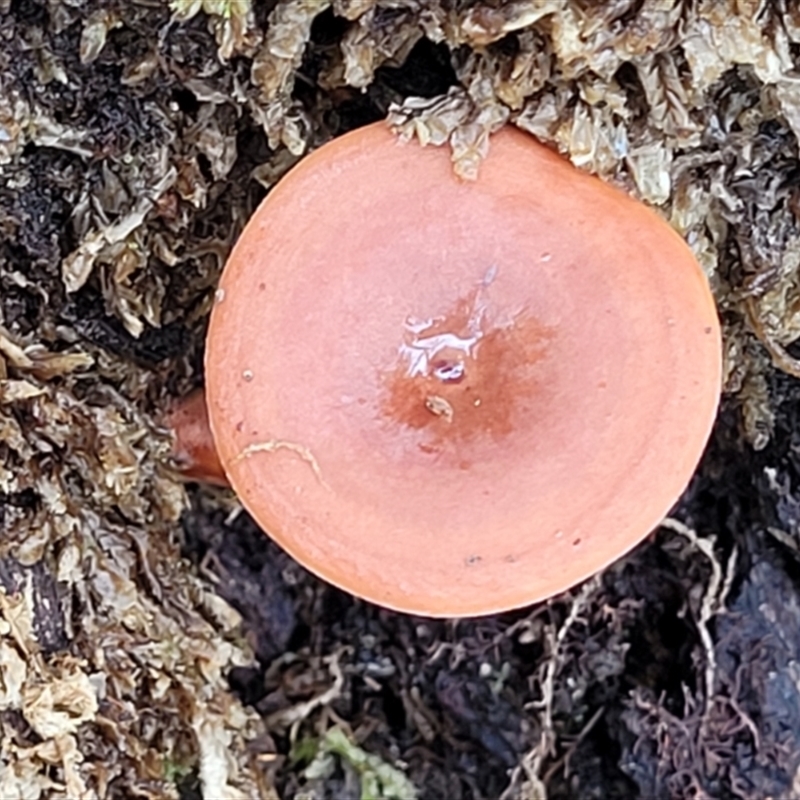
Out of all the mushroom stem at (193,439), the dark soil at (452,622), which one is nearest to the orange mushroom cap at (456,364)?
the dark soil at (452,622)

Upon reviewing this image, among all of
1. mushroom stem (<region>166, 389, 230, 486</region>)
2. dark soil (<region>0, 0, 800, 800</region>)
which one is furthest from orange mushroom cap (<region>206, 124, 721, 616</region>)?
mushroom stem (<region>166, 389, 230, 486</region>)

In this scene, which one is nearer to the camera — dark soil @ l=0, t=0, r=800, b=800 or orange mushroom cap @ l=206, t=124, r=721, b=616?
orange mushroom cap @ l=206, t=124, r=721, b=616

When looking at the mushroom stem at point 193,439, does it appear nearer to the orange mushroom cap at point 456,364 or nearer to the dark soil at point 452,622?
the dark soil at point 452,622

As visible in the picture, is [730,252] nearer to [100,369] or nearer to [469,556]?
[469,556]

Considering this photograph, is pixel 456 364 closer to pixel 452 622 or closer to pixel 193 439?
pixel 193 439

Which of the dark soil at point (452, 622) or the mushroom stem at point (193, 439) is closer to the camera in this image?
the dark soil at point (452, 622)

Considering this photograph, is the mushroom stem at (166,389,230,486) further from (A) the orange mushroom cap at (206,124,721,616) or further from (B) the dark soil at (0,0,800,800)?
(A) the orange mushroom cap at (206,124,721,616)

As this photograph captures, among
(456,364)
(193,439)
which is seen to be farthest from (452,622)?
(456,364)
